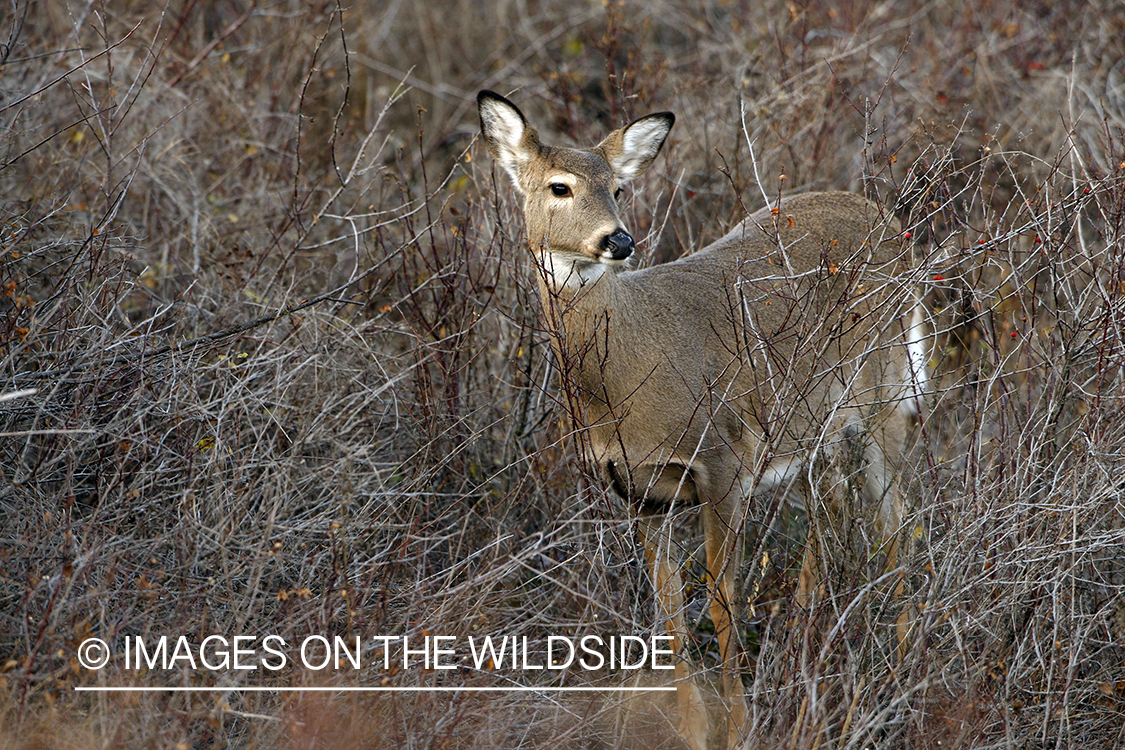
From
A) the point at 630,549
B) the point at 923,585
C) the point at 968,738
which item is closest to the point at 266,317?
the point at 630,549

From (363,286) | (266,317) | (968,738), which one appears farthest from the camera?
(363,286)

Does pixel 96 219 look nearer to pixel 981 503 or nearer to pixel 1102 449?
pixel 981 503

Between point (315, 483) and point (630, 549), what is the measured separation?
1.47 metres

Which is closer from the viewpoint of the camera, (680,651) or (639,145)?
(680,651)

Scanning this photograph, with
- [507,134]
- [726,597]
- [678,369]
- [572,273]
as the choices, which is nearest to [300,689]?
[726,597]

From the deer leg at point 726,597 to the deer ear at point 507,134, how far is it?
178 cm

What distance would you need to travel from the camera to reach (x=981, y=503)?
14.1ft

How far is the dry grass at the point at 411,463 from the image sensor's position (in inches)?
159

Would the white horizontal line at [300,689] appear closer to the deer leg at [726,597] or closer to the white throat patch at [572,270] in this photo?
Answer: the deer leg at [726,597]

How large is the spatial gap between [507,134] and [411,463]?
5.43 ft

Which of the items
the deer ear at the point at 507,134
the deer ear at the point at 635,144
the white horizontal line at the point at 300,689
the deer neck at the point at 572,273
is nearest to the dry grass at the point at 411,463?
the white horizontal line at the point at 300,689

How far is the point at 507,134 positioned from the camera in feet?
16.8

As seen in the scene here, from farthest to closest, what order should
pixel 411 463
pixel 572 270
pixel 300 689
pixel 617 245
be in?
1. pixel 411 463
2. pixel 572 270
3. pixel 617 245
4. pixel 300 689

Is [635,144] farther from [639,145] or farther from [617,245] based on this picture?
[617,245]
